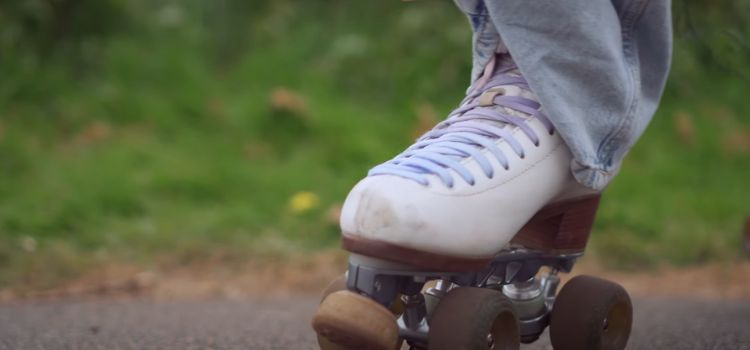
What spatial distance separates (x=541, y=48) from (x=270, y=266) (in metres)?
2.09

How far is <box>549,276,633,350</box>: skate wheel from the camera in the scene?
134cm

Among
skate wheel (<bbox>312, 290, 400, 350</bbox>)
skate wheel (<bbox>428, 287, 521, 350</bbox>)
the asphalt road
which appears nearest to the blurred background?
the asphalt road

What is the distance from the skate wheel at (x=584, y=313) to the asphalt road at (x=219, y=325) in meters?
0.38

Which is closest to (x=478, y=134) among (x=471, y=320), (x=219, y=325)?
(x=471, y=320)

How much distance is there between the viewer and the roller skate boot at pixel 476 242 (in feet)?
3.69

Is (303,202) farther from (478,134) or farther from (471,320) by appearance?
(471,320)

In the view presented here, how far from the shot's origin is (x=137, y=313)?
2373 mm

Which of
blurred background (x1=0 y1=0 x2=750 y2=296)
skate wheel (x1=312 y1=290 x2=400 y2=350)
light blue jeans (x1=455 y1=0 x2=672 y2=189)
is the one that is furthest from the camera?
blurred background (x1=0 y1=0 x2=750 y2=296)

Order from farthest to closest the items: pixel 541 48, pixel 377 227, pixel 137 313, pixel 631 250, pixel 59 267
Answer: pixel 631 250 → pixel 59 267 → pixel 137 313 → pixel 541 48 → pixel 377 227

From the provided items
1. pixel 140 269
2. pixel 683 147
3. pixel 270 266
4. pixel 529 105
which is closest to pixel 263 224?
pixel 270 266

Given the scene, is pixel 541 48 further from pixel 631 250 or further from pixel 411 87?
pixel 411 87

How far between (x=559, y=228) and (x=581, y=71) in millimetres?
228

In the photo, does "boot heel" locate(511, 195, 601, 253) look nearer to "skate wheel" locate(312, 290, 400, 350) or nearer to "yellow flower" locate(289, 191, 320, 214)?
"skate wheel" locate(312, 290, 400, 350)

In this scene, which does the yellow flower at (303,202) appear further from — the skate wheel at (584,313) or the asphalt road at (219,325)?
the skate wheel at (584,313)
